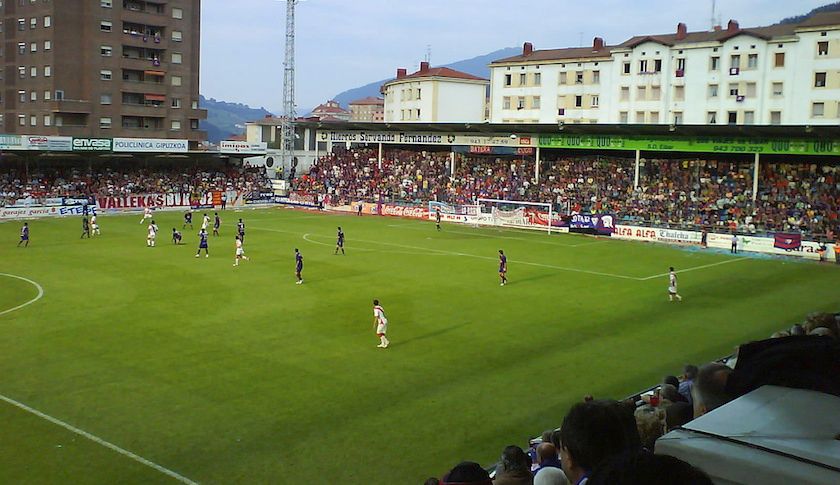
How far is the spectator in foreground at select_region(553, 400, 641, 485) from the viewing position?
4.51 m

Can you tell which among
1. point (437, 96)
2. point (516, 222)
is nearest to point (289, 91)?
point (437, 96)

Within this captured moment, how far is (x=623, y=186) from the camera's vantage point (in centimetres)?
6275

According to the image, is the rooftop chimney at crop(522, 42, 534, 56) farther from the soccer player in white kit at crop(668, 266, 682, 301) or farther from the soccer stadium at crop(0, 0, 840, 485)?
the soccer player in white kit at crop(668, 266, 682, 301)

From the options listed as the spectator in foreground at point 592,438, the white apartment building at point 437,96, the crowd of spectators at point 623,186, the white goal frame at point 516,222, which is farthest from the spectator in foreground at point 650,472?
the white apartment building at point 437,96

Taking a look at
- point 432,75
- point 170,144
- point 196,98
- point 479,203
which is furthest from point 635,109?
point 196,98

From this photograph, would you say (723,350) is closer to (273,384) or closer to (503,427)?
(503,427)

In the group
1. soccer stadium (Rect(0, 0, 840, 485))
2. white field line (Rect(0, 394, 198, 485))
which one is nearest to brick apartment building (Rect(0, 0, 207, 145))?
soccer stadium (Rect(0, 0, 840, 485))

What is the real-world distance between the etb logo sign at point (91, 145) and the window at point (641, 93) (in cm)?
4949

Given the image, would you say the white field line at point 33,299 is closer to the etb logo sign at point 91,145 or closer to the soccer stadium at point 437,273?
the soccer stadium at point 437,273

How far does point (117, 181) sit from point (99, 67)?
1719 centimetres

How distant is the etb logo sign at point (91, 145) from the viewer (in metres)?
67.9

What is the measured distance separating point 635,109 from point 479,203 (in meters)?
19.8

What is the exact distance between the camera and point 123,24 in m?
83.8

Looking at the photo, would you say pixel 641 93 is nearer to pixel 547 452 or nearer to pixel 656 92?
pixel 656 92
